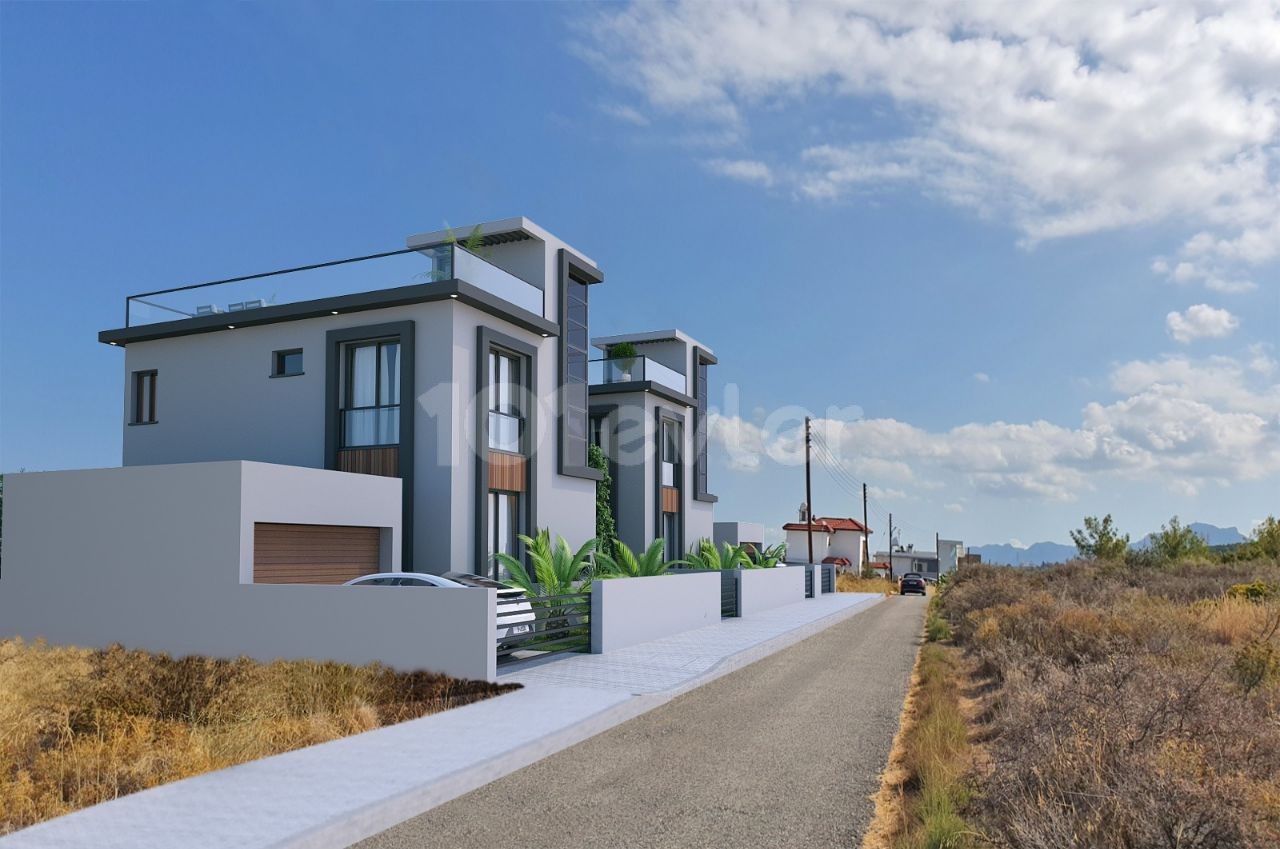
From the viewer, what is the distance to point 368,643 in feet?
44.5

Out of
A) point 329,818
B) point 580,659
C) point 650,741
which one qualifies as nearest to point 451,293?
point 580,659

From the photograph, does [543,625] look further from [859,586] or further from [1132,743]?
[859,586]

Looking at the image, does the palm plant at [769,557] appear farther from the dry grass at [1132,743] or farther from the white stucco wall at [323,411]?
the dry grass at [1132,743]

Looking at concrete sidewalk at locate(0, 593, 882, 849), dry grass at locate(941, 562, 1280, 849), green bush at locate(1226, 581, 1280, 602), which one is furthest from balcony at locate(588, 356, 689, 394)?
dry grass at locate(941, 562, 1280, 849)

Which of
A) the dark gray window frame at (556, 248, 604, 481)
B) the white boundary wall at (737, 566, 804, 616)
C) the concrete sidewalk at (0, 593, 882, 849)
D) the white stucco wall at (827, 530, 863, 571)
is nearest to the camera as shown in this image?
the concrete sidewalk at (0, 593, 882, 849)

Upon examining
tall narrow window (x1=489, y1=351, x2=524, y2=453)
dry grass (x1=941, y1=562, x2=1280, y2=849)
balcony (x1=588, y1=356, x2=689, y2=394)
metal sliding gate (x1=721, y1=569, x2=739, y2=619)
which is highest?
balcony (x1=588, y1=356, x2=689, y2=394)

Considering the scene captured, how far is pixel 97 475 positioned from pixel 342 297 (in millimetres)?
5801

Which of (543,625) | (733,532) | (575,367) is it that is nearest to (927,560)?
(733,532)

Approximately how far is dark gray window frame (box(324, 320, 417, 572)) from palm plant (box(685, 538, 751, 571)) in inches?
381

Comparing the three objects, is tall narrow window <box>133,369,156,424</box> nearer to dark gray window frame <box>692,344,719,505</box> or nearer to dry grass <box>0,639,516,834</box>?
dry grass <box>0,639,516,834</box>

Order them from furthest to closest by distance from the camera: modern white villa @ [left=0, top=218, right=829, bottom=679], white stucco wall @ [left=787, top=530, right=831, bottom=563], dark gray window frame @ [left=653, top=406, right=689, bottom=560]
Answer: white stucco wall @ [left=787, top=530, right=831, bottom=563], dark gray window frame @ [left=653, top=406, right=689, bottom=560], modern white villa @ [left=0, top=218, right=829, bottom=679]

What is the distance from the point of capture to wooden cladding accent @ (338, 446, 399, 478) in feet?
64.3

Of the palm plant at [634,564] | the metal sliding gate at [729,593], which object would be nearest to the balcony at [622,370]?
the metal sliding gate at [729,593]

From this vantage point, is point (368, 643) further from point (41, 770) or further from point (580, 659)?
point (41, 770)
